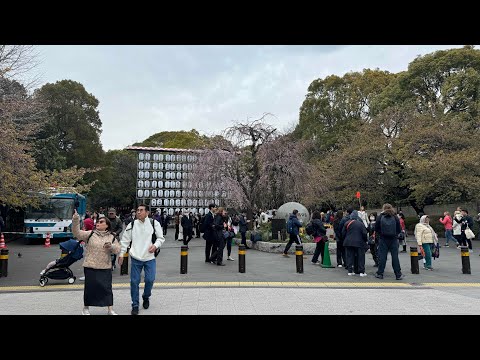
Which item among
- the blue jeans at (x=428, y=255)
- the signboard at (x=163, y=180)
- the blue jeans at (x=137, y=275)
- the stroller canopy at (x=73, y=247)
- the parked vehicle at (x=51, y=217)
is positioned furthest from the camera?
the signboard at (x=163, y=180)

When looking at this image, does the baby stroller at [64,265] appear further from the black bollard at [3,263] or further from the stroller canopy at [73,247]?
the black bollard at [3,263]

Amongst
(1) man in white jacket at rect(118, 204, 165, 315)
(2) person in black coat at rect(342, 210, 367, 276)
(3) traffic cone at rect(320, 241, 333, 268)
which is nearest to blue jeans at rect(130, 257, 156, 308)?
(1) man in white jacket at rect(118, 204, 165, 315)

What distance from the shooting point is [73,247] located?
8719 millimetres

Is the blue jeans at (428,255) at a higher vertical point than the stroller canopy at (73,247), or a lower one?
lower

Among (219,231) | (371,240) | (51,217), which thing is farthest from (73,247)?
(51,217)

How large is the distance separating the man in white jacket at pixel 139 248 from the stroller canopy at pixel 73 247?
3206mm

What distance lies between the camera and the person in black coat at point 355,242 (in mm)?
9719

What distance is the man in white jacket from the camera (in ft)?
19.8

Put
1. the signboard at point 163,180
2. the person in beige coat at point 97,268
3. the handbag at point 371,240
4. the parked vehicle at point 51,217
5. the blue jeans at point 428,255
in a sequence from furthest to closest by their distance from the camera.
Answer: the signboard at point 163,180 < the parked vehicle at point 51,217 < the handbag at point 371,240 < the blue jeans at point 428,255 < the person in beige coat at point 97,268

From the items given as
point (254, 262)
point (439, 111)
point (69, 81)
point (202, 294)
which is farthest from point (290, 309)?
point (69, 81)

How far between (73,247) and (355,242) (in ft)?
23.1

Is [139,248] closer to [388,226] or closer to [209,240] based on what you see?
[209,240]

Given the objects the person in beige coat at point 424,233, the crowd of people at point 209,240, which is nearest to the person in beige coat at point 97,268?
the crowd of people at point 209,240

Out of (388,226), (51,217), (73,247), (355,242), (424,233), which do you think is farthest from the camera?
(51,217)
